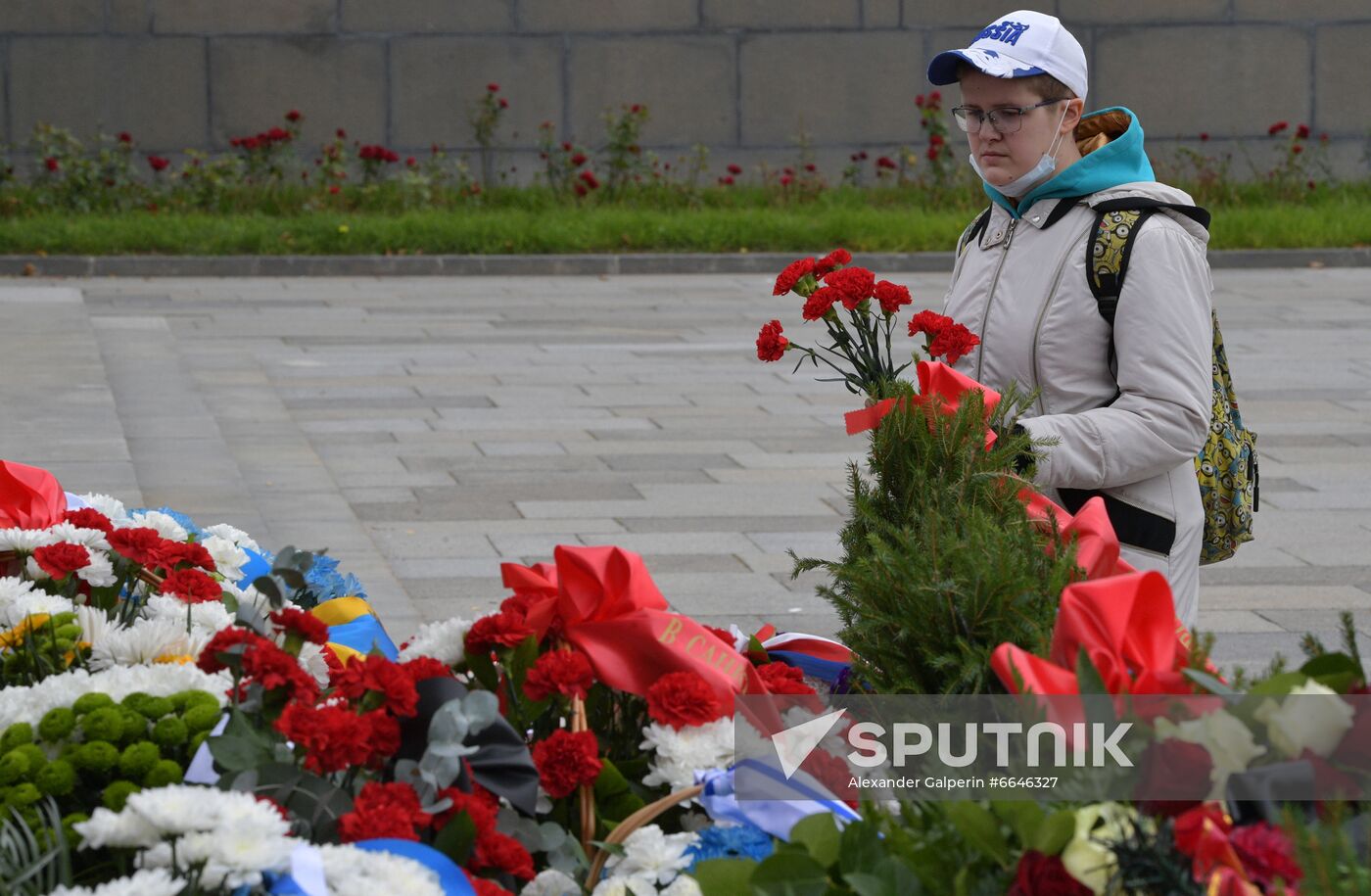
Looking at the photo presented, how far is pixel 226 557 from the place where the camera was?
3268 mm

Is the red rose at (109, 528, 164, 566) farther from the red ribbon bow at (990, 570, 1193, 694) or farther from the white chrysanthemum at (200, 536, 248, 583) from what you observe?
the red ribbon bow at (990, 570, 1193, 694)

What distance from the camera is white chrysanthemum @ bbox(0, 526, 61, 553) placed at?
114 inches

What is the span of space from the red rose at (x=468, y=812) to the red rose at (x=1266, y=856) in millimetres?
798

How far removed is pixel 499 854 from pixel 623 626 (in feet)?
1.36

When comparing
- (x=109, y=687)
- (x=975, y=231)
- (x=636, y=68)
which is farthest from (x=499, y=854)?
(x=636, y=68)

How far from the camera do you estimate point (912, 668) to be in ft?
7.54

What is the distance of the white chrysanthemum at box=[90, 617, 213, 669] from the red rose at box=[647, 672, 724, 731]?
0.63 meters

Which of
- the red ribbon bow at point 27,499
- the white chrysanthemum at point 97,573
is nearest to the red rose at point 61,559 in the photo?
the white chrysanthemum at point 97,573

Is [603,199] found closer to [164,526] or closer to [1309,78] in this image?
[1309,78]

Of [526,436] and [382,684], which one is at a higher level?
[382,684]

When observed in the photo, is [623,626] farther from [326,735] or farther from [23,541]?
[23,541]

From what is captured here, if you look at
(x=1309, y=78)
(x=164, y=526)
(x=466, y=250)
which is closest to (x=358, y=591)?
(x=164, y=526)

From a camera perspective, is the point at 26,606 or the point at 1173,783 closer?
the point at 1173,783

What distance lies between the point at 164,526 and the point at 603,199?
16.2 meters
